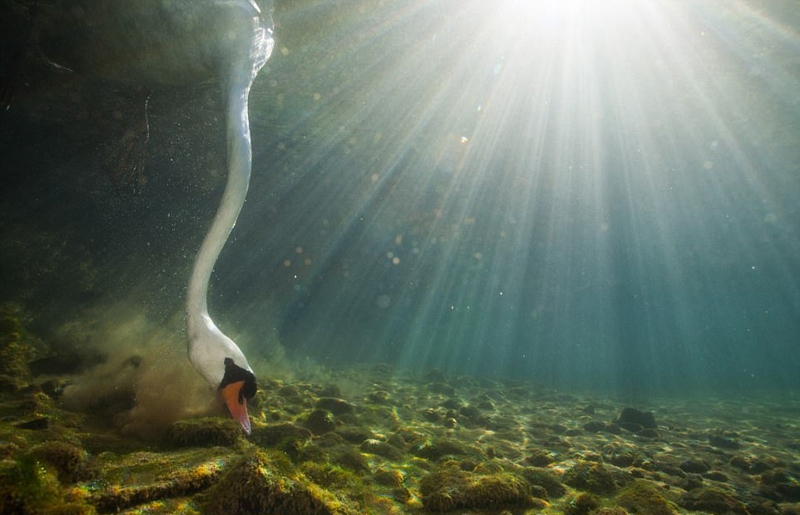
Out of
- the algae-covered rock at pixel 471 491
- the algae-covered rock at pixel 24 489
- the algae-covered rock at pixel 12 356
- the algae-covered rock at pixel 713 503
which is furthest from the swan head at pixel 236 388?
the algae-covered rock at pixel 713 503

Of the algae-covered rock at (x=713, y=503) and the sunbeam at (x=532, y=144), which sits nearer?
the algae-covered rock at (x=713, y=503)

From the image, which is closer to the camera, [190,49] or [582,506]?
[582,506]

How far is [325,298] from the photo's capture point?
29188 mm

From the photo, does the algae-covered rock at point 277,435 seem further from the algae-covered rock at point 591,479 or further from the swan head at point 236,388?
the algae-covered rock at point 591,479

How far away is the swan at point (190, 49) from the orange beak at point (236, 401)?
0.98ft

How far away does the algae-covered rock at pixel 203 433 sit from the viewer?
3091mm

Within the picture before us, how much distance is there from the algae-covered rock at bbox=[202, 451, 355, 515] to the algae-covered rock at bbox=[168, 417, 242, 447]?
3.44ft

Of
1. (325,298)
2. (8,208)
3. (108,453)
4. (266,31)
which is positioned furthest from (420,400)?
(325,298)

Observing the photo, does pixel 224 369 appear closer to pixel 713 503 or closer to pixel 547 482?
pixel 547 482

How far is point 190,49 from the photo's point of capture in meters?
4.15

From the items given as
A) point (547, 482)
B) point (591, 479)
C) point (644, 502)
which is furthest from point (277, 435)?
point (644, 502)

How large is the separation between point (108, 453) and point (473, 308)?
4085 centimetres

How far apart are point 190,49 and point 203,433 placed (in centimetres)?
434

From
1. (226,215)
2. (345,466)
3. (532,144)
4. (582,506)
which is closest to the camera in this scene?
(226,215)
